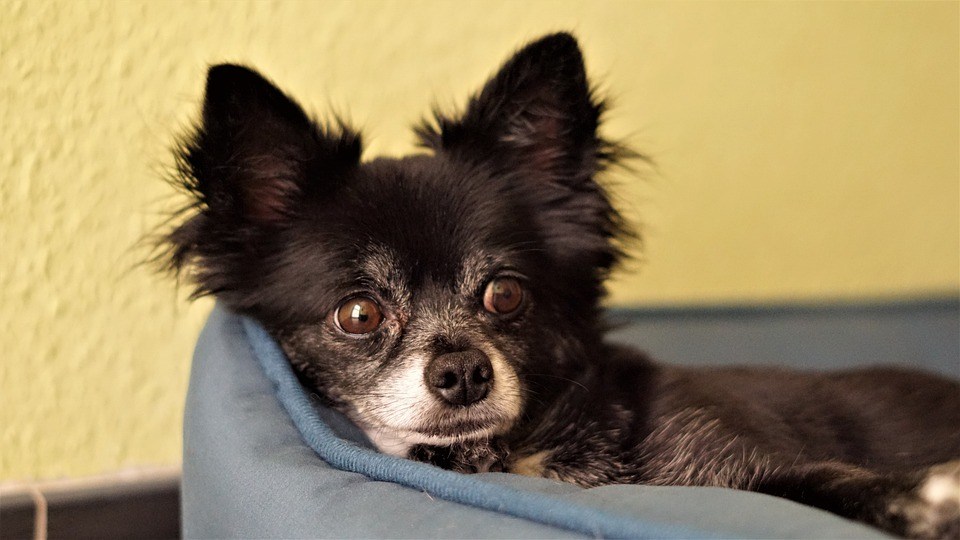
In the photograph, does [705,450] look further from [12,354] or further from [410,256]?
[12,354]

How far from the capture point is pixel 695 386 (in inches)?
81.0

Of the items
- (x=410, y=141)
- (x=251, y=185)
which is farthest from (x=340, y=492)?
(x=410, y=141)

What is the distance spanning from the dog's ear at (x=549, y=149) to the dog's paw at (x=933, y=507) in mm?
1081

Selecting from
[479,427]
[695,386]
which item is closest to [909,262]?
[695,386]

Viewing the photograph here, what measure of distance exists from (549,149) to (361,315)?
719mm

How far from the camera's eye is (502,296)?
77.6 inches

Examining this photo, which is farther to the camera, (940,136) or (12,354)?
(940,136)

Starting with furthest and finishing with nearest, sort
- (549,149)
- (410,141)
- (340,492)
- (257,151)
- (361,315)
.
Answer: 1. (410,141)
2. (549,149)
3. (257,151)
4. (361,315)
5. (340,492)

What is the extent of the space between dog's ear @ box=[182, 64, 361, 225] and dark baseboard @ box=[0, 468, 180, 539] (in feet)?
3.76

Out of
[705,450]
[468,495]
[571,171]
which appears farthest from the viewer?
[571,171]

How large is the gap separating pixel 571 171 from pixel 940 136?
299cm

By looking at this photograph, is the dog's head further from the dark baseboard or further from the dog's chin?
the dark baseboard

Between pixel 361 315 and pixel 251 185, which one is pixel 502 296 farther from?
pixel 251 185

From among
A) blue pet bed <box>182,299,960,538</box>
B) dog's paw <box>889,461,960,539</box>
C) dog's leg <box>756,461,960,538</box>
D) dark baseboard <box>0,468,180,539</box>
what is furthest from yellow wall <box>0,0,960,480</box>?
dog's paw <box>889,461,960,539</box>
